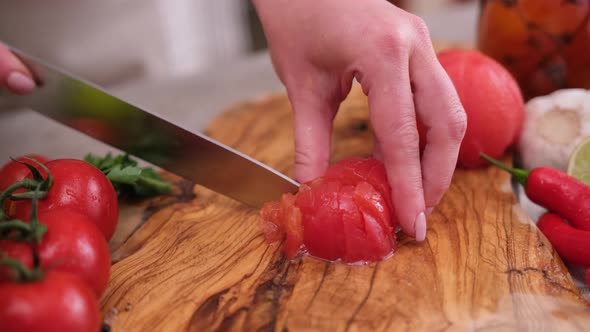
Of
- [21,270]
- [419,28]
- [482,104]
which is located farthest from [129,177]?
[482,104]

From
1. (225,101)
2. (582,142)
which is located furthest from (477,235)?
(225,101)

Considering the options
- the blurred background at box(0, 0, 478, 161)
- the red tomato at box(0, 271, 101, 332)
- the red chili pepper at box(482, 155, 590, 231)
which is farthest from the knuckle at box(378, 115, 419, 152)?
the blurred background at box(0, 0, 478, 161)

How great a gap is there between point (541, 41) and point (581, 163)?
1.76 feet

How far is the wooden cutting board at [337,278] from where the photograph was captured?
3.84 feet

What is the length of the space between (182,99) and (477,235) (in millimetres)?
1430

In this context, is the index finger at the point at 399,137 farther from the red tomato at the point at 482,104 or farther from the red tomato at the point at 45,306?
the red tomato at the point at 45,306

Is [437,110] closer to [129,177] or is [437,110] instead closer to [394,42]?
[394,42]

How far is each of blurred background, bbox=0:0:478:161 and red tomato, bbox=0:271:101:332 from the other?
1.11 metres

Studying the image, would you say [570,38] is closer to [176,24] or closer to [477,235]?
[477,235]

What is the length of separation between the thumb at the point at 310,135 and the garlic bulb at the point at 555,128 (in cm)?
62

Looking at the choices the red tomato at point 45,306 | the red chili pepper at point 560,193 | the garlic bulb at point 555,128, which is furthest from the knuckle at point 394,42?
the red tomato at point 45,306

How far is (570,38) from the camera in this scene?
185cm

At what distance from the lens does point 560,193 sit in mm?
1436

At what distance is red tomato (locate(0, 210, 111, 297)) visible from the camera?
105 cm
